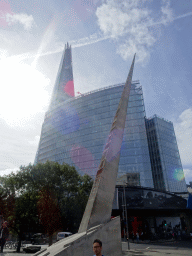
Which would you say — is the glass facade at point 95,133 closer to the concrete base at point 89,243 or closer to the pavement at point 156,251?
the pavement at point 156,251

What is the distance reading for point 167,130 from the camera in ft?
229

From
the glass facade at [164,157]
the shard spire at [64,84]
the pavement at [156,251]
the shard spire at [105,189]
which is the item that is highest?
the shard spire at [64,84]

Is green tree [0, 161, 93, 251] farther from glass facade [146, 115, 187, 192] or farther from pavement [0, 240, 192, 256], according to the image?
glass facade [146, 115, 187, 192]

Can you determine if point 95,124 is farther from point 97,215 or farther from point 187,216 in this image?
point 97,215

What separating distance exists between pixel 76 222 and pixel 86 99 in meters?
53.4

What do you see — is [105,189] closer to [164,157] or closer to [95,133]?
[95,133]

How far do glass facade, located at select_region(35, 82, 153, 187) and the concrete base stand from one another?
4926cm

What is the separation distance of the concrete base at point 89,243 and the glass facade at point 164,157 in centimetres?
5810

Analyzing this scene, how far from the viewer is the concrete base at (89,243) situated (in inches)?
207

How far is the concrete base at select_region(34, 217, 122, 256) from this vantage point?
17.3ft

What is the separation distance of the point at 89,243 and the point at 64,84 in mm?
138948

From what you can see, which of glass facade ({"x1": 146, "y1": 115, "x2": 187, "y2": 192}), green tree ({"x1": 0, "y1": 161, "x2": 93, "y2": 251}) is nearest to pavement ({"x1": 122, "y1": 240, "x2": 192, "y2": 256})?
green tree ({"x1": 0, "y1": 161, "x2": 93, "y2": 251})

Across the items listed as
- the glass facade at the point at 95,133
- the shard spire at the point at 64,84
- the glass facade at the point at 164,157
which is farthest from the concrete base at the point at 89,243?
the shard spire at the point at 64,84

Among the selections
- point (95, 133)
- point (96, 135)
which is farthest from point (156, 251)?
point (95, 133)
